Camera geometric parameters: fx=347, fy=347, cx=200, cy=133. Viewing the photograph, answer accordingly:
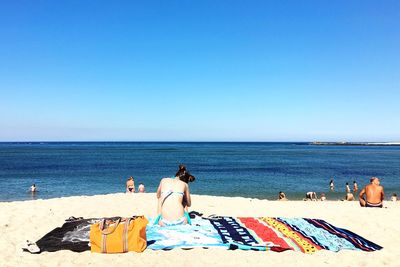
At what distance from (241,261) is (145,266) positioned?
1724mm

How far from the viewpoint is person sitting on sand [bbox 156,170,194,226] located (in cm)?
751

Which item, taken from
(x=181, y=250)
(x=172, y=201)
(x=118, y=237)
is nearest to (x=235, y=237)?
(x=181, y=250)

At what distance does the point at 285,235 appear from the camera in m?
7.51

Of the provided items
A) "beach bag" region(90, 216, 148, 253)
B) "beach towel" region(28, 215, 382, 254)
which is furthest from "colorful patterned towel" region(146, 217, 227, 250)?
"beach bag" region(90, 216, 148, 253)

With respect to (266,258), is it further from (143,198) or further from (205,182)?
(205,182)

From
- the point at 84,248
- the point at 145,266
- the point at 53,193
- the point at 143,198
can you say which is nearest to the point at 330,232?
the point at 145,266

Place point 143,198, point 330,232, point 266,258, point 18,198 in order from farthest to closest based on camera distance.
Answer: point 18,198, point 143,198, point 330,232, point 266,258

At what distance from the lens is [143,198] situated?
1382 cm

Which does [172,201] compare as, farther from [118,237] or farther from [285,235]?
[285,235]

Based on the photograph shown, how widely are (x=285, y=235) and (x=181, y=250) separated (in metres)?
2.37

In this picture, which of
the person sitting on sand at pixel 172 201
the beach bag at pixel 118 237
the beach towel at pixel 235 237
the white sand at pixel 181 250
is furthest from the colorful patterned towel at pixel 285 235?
the beach bag at pixel 118 237

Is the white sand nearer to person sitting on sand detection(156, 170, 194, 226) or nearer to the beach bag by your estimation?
the beach bag

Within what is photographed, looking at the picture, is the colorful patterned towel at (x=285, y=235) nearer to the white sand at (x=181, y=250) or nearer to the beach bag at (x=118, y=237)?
the white sand at (x=181, y=250)

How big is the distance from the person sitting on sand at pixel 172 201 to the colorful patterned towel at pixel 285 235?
0.94m
